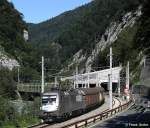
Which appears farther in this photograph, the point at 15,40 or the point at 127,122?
the point at 15,40

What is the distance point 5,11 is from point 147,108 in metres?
132

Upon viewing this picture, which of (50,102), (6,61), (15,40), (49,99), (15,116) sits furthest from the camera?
(15,40)

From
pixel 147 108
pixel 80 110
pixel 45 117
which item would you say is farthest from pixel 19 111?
pixel 147 108

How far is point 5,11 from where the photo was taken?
183 meters

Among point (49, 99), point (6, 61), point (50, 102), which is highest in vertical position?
point (6, 61)

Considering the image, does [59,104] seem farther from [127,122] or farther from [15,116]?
[127,122]

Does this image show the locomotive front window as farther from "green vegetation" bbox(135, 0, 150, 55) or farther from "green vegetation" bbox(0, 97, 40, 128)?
"green vegetation" bbox(135, 0, 150, 55)

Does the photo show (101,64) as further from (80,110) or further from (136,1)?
(136,1)

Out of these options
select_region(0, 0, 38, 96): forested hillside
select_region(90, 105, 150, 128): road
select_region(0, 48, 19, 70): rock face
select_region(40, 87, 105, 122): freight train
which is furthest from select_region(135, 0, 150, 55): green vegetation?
select_region(0, 0, 38, 96): forested hillside

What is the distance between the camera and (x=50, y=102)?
49.2 m

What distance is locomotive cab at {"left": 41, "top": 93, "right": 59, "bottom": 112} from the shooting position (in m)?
48.8

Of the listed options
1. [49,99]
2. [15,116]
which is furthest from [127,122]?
[15,116]

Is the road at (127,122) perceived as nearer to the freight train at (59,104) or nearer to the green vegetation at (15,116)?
the freight train at (59,104)

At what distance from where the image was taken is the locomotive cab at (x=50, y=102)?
48.8 meters
